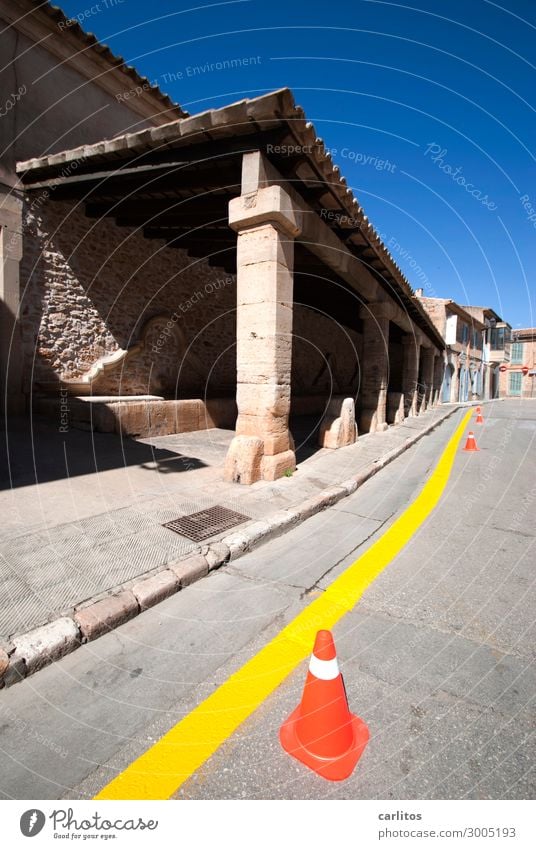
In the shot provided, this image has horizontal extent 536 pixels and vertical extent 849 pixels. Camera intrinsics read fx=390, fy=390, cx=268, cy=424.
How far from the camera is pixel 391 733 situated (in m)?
1.64

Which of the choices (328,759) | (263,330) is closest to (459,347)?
(263,330)

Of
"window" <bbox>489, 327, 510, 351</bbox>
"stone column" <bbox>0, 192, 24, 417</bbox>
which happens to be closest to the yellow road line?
"stone column" <bbox>0, 192, 24, 417</bbox>

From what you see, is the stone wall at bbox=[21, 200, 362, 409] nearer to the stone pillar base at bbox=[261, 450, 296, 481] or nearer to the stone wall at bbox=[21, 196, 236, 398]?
the stone wall at bbox=[21, 196, 236, 398]

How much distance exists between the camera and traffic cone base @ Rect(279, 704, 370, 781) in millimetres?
1467

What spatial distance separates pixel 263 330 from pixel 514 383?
4945cm

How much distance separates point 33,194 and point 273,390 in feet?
22.9

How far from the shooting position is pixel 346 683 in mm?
1927

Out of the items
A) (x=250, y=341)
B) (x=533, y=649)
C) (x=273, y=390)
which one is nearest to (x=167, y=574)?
(x=533, y=649)

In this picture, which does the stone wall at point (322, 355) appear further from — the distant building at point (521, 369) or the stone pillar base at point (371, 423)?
the distant building at point (521, 369)

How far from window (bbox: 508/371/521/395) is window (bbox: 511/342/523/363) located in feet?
6.42

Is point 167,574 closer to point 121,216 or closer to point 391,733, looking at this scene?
point 391,733

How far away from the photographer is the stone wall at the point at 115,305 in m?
8.28

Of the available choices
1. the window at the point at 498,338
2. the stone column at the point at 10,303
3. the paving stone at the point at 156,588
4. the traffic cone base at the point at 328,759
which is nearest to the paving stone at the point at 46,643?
the paving stone at the point at 156,588

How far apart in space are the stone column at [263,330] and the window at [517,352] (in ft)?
149
